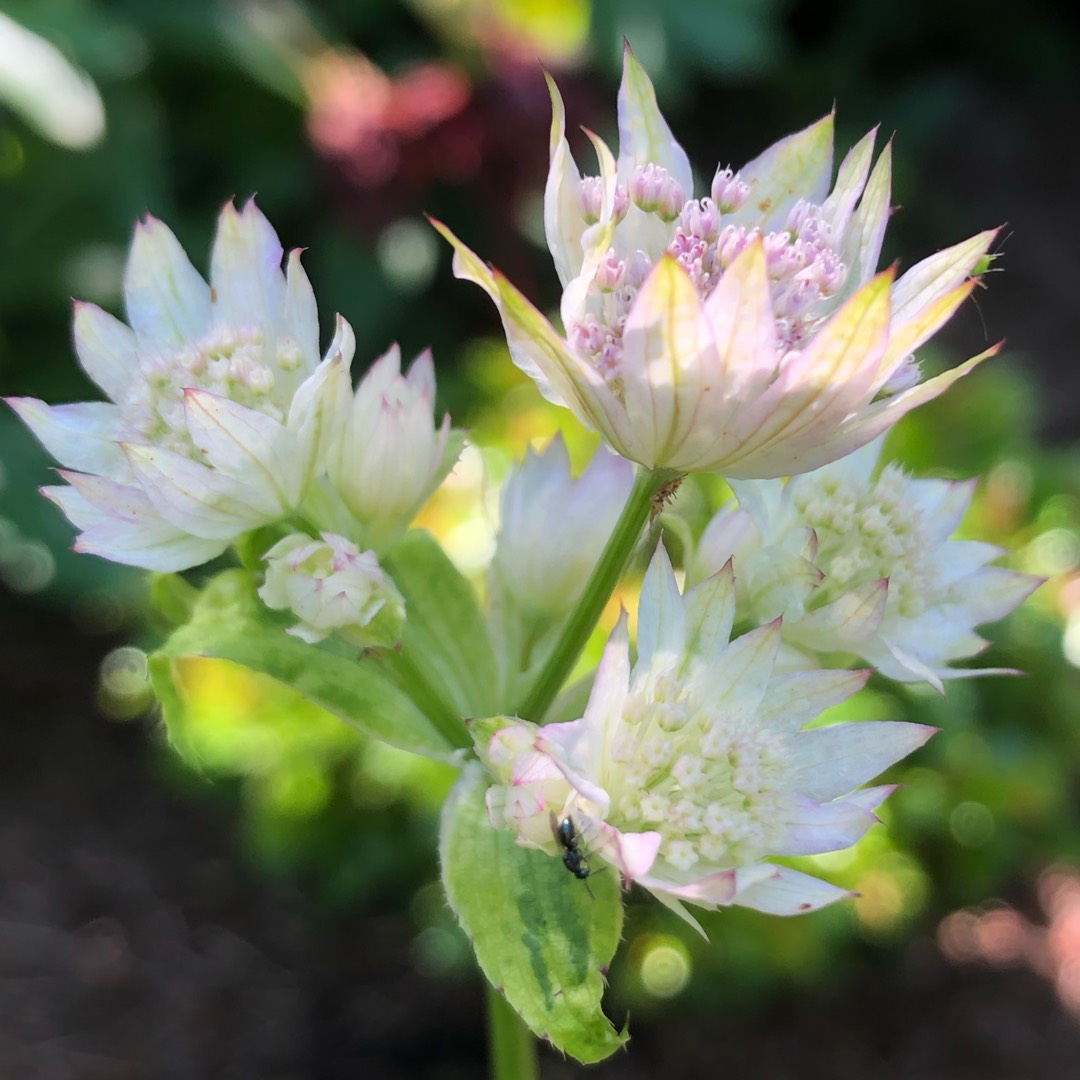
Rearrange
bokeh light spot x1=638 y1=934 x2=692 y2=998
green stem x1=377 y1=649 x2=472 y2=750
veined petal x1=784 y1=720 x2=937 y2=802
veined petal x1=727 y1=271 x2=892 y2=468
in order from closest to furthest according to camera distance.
A: veined petal x1=727 y1=271 x2=892 y2=468
veined petal x1=784 y1=720 x2=937 y2=802
green stem x1=377 y1=649 x2=472 y2=750
bokeh light spot x1=638 y1=934 x2=692 y2=998

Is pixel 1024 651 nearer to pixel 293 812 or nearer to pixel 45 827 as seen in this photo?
pixel 293 812

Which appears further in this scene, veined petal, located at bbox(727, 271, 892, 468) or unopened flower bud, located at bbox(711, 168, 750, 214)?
unopened flower bud, located at bbox(711, 168, 750, 214)

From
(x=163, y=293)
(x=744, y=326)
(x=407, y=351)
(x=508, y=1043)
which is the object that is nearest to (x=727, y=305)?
(x=744, y=326)

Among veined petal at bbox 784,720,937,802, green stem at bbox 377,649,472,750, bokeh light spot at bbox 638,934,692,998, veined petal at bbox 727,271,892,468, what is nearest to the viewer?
veined petal at bbox 727,271,892,468

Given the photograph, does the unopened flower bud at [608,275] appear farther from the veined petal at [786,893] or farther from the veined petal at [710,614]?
the veined petal at [786,893]

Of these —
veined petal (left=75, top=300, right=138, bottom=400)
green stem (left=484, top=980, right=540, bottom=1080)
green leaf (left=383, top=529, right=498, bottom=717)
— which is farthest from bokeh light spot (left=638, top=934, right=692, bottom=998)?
veined petal (left=75, top=300, right=138, bottom=400)

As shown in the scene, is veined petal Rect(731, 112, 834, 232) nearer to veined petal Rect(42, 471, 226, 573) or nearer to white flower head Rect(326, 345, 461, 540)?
white flower head Rect(326, 345, 461, 540)

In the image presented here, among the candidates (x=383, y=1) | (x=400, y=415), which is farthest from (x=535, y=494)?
(x=383, y=1)
